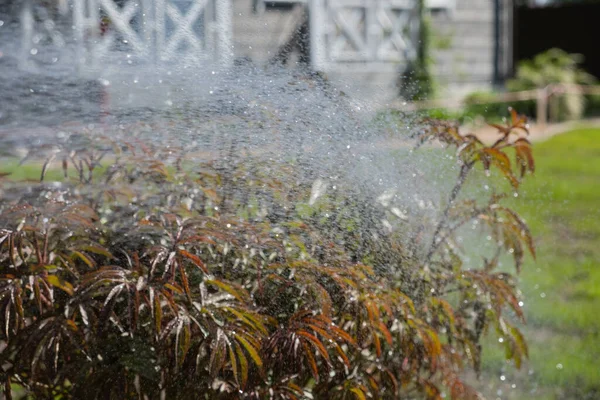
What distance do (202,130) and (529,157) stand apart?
2.78 feet

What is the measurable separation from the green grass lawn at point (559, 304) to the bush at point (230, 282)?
67cm

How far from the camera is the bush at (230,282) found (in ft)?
5.23

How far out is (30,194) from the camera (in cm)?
197

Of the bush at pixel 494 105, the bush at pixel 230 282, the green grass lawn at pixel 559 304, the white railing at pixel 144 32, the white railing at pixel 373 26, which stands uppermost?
the white railing at pixel 373 26

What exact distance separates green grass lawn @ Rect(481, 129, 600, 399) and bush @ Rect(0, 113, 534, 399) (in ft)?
2.21

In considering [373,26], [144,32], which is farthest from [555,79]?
[144,32]

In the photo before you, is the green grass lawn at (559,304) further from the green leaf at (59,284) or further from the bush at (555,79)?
the bush at (555,79)

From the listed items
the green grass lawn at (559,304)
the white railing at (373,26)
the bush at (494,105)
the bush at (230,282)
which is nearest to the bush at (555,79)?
the bush at (494,105)

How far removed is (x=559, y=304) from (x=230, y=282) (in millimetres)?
2728

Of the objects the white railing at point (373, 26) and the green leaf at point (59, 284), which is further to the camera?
the white railing at point (373, 26)

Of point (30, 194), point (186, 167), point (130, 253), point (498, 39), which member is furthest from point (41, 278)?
point (498, 39)

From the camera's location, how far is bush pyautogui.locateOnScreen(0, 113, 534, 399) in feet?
5.23

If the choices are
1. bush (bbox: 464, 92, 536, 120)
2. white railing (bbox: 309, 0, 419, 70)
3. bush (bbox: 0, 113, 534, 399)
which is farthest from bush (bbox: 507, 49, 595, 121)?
bush (bbox: 0, 113, 534, 399)

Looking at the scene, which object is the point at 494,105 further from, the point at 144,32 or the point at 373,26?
the point at 144,32
